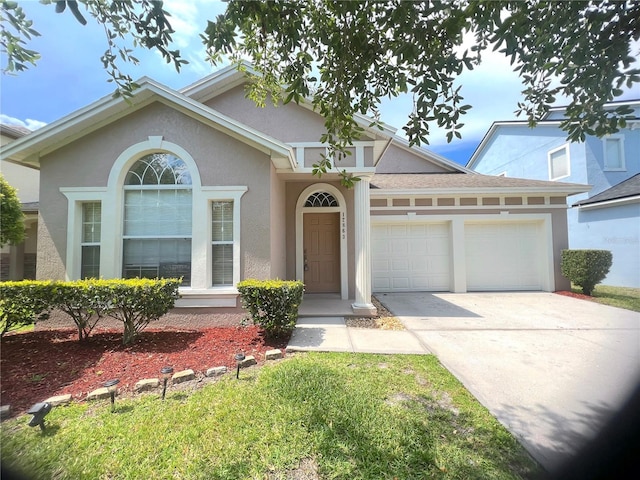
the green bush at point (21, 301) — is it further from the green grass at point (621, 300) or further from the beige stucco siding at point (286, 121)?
the green grass at point (621, 300)

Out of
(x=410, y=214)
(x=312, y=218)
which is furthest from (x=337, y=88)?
(x=410, y=214)

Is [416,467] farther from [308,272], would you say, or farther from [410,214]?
[410,214]

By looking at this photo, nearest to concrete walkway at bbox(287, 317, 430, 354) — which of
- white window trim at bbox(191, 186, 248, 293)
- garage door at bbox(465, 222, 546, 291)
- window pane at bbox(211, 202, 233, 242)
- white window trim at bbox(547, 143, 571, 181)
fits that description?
white window trim at bbox(191, 186, 248, 293)

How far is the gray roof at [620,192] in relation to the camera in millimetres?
10438

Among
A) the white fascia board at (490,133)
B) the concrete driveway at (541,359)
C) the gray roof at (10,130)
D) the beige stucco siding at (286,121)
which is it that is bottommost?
the concrete driveway at (541,359)

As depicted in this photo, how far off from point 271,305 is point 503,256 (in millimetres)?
9009

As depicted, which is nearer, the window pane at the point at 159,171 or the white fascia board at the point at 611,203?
the window pane at the point at 159,171

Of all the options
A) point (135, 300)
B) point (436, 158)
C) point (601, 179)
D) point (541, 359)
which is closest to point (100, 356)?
point (135, 300)

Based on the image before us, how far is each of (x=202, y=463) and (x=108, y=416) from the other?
4.45 ft

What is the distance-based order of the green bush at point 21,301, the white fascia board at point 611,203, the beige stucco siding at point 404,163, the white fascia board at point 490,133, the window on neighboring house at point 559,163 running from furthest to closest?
the white fascia board at point 490,133
the beige stucco siding at point 404,163
the window on neighboring house at point 559,163
the white fascia board at point 611,203
the green bush at point 21,301

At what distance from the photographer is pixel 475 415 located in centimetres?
277

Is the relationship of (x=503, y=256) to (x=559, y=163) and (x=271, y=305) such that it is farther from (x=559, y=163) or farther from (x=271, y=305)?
(x=271, y=305)

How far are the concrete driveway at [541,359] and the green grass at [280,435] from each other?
1.16 feet

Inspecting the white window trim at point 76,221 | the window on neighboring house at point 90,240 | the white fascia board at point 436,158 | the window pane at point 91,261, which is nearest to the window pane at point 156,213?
the white window trim at point 76,221
